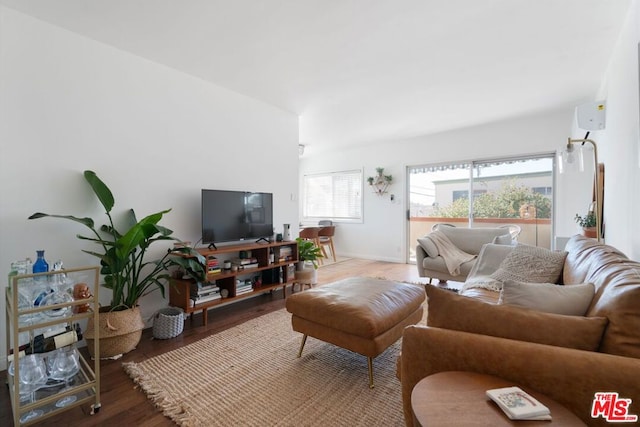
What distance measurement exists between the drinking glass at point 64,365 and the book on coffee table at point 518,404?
83.3 inches

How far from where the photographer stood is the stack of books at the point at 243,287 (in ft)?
10.1

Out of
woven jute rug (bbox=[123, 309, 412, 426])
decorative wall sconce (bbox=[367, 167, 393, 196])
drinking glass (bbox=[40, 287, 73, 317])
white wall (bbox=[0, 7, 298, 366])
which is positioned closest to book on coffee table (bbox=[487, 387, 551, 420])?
woven jute rug (bbox=[123, 309, 412, 426])

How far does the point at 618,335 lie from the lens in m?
0.90

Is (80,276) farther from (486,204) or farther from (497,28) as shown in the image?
(486,204)

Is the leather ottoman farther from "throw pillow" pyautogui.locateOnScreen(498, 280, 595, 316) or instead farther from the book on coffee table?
the book on coffee table

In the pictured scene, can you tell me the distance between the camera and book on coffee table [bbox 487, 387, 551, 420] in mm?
744

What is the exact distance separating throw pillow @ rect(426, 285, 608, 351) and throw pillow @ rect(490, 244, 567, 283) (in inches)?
48.8

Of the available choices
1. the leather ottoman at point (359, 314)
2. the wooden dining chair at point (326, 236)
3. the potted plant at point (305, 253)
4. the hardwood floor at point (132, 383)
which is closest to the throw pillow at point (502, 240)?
the hardwood floor at point (132, 383)

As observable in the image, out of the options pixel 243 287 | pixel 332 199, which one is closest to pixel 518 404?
pixel 243 287

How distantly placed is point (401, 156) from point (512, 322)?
5072 mm

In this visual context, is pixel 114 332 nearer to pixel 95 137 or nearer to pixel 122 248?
pixel 122 248

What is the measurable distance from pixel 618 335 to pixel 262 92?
3540mm

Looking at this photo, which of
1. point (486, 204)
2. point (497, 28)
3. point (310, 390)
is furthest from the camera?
point (486, 204)

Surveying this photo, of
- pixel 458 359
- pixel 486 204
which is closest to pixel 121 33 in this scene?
pixel 458 359
